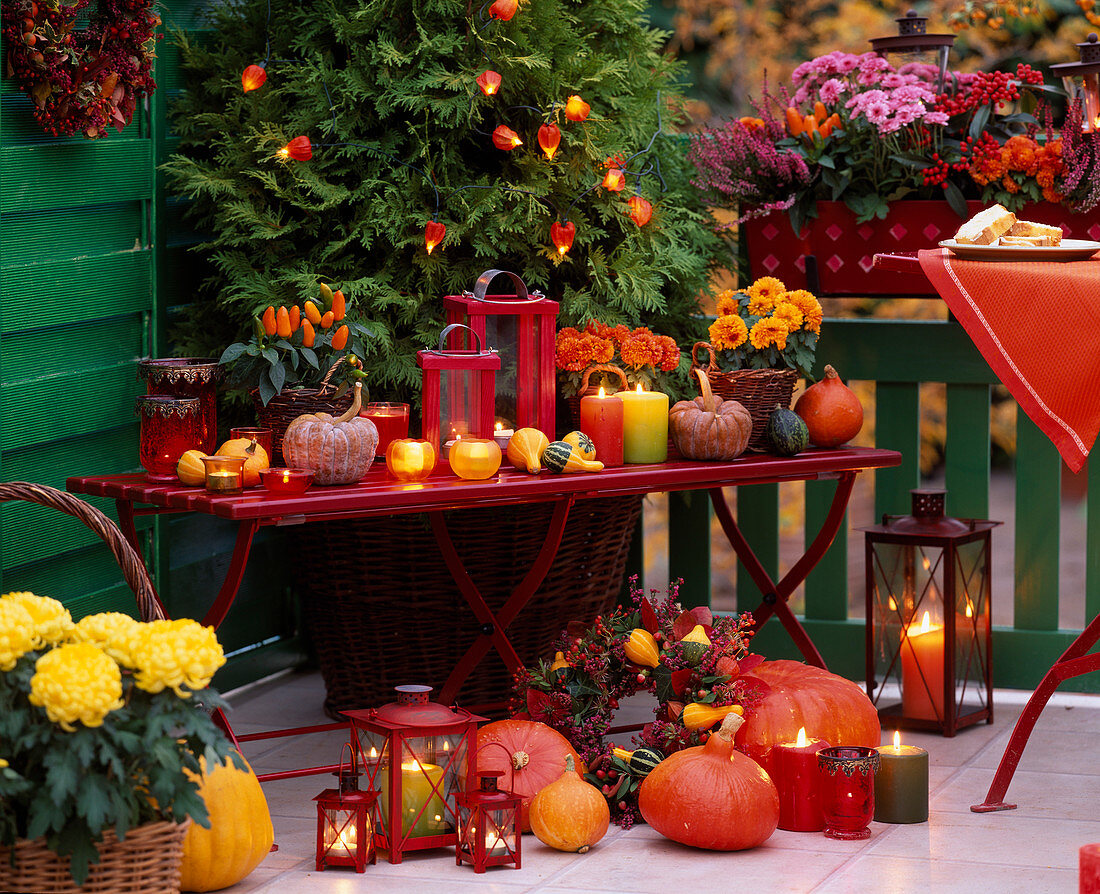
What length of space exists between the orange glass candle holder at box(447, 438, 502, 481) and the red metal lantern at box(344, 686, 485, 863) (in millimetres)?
497

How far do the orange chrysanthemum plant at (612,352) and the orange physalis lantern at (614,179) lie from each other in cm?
35

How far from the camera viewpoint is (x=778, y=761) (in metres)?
3.38

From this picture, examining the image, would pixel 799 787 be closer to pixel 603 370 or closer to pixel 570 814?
pixel 570 814

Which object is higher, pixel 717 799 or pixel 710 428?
pixel 710 428

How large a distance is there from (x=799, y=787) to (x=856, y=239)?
1643 mm

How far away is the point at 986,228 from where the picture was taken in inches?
130

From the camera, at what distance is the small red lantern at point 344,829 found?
3.10 meters

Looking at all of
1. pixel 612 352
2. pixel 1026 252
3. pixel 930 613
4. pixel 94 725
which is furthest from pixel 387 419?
pixel 930 613

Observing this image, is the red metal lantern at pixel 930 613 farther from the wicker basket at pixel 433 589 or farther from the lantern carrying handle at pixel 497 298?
the lantern carrying handle at pixel 497 298

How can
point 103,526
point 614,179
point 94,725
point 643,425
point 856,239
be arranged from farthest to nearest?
point 856,239 → point 614,179 → point 643,425 → point 103,526 → point 94,725

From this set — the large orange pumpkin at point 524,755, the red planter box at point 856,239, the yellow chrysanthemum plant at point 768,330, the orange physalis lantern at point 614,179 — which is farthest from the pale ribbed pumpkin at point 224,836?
the red planter box at point 856,239

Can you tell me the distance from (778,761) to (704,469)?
0.68m

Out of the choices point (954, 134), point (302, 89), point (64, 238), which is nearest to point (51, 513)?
point (64, 238)

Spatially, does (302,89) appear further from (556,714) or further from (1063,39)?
(1063,39)
